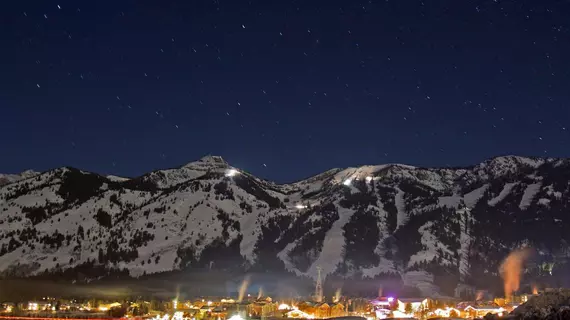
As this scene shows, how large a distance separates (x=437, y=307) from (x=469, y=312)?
17.1 meters

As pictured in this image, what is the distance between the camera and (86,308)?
189000 millimetres

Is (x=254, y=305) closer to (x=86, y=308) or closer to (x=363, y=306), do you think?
(x=363, y=306)

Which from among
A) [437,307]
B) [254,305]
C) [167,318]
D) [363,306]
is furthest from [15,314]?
→ [437,307]

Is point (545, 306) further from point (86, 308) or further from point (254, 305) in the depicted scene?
point (86, 308)

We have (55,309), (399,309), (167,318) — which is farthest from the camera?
(55,309)

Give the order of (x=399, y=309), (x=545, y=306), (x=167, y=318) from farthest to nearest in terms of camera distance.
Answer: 1. (x=399, y=309)
2. (x=167, y=318)
3. (x=545, y=306)

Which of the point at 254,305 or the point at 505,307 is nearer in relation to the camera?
the point at 505,307

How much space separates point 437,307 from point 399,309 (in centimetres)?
1046

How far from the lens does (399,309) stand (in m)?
162

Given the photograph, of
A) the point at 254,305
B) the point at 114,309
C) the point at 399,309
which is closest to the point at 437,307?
the point at 399,309

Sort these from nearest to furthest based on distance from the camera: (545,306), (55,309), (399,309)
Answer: (545,306), (399,309), (55,309)

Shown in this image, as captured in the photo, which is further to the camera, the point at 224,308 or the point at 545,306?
the point at 224,308

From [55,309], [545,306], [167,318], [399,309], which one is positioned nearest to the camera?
[545,306]

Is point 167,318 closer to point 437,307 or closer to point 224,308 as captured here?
point 224,308
